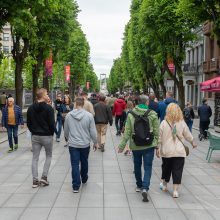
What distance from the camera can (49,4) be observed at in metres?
18.2

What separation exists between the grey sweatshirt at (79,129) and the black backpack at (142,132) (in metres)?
1.05

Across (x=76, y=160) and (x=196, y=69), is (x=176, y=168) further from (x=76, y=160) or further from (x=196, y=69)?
(x=196, y=69)

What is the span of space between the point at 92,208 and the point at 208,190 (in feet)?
8.89

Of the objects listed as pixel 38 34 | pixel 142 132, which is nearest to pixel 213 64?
pixel 38 34

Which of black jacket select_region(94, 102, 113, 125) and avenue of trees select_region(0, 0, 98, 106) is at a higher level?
avenue of trees select_region(0, 0, 98, 106)

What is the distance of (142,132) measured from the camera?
7.67 m

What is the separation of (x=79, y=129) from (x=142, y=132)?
1303 millimetres

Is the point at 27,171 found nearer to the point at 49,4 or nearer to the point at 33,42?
the point at 49,4

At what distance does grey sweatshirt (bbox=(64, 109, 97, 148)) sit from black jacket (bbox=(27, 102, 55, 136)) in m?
0.38

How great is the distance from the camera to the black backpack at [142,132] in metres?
7.64

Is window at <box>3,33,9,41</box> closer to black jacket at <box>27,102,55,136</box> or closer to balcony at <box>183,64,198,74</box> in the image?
balcony at <box>183,64,198,74</box>

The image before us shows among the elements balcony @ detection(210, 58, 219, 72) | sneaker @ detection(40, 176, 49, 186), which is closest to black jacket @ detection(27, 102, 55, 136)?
sneaker @ detection(40, 176, 49, 186)

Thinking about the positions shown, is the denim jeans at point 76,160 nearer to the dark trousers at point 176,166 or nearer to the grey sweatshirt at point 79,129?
the grey sweatshirt at point 79,129

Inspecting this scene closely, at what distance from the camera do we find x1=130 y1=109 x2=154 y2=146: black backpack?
7.64 metres
